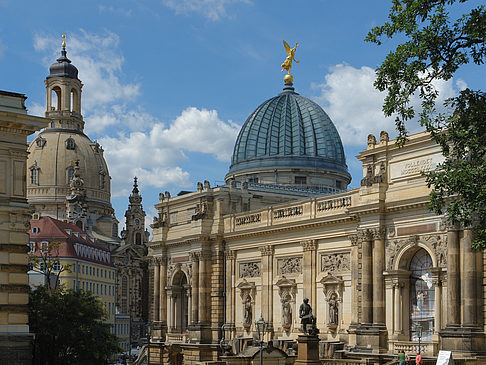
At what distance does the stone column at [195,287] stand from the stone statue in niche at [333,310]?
1504cm

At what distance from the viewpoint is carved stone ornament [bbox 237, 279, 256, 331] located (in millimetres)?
64312

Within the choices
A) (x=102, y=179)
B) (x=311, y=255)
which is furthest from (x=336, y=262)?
(x=102, y=179)

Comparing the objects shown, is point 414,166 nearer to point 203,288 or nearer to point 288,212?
point 288,212

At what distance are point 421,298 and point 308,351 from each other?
342 inches

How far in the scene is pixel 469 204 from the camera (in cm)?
2714

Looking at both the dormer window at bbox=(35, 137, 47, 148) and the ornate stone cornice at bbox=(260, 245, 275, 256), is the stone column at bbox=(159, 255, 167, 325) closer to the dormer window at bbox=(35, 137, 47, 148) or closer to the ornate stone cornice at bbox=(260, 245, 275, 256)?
the ornate stone cornice at bbox=(260, 245, 275, 256)

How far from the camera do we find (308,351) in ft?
145

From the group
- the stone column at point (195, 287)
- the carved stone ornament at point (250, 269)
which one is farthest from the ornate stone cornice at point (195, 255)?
the carved stone ornament at point (250, 269)

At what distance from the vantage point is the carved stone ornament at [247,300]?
2532 inches

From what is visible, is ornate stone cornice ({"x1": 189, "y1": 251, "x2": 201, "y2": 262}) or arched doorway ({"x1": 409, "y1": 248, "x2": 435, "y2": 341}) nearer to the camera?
arched doorway ({"x1": 409, "y1": 248, "x2": 435, "y2": 341})

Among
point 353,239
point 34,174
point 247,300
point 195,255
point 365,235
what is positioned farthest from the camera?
point 34,174

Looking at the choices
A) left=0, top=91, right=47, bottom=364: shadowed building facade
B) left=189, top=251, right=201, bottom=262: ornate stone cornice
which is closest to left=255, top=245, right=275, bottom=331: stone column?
left=189, top=251, right=201, bottom=262: ornate stone cornice

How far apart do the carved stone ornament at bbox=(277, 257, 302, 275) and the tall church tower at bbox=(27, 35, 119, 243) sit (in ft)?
271

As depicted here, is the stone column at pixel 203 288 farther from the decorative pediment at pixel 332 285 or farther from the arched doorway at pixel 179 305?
the decorative pediment at pixel 332 285
